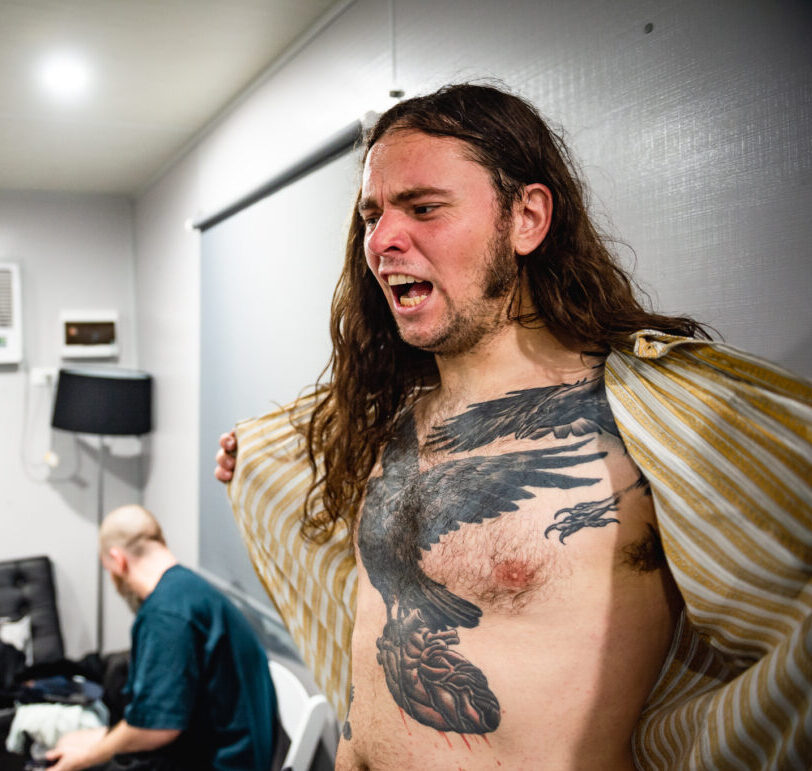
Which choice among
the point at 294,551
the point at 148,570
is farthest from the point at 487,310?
the point at 148,570

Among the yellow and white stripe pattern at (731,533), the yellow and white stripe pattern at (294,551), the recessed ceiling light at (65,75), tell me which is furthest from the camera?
the recessed ceiling light at (65,75)

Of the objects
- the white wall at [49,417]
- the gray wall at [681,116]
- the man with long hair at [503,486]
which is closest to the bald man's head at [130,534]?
the man with long hair at [503,486]

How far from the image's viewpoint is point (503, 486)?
0.91m

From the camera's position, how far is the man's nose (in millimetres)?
969

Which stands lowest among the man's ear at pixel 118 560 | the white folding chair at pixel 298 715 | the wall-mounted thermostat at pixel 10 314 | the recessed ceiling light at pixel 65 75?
the white folding chair at pixel 298 715

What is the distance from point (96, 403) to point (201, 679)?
1695 millimetres

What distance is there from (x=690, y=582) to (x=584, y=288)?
0.40 meters

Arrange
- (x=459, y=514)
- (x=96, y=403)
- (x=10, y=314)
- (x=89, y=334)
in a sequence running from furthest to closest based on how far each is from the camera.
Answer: (x=89, y=334) < (x=10, y=314) < (x=96, y=403) < (x=459, y=514)

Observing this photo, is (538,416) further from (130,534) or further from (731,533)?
(130,534)

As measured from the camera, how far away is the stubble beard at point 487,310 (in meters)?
0.97

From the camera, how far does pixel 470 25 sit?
1.38 meters

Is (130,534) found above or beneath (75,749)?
above

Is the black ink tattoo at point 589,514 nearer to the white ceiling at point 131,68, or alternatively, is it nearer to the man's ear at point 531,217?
the man's ear at point 531,217

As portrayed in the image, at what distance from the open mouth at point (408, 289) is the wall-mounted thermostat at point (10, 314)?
3.19 m
